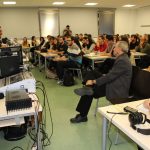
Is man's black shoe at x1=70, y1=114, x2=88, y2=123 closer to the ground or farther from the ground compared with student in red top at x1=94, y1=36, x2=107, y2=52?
closer to the ground

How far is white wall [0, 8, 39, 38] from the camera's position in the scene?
1009 centimetres

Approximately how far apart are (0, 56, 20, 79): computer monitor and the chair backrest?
1.57m

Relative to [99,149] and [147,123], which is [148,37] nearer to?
[99,149]

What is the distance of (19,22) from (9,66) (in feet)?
27.5

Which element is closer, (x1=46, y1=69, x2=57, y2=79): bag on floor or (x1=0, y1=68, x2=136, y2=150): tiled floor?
(x1=0, y1=68, x2=136, y2=150): tiled floor

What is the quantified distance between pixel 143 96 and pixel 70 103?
5.19ft

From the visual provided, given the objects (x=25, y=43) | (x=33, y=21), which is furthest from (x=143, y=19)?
(x=25, y=43)

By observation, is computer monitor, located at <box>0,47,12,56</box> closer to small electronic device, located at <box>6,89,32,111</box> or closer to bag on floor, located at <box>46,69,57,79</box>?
small electronic device, located at <box>6,89,32,111</box>

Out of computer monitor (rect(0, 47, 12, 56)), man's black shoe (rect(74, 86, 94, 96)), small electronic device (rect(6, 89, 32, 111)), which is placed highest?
computer monitor (rect(0, 47, 12, 56))

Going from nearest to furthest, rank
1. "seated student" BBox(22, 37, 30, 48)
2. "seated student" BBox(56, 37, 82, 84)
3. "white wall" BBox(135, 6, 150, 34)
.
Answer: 1. "seated student" BBox(56, 37, 82, 84)
2. "seated student" BBox(22, 37, 30, 48)
3. "white wall" BBox(135, 6, 150, 34)

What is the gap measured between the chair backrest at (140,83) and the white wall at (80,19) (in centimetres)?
869

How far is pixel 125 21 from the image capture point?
12.4 metres

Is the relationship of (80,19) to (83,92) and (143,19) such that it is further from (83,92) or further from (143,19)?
(83,92)

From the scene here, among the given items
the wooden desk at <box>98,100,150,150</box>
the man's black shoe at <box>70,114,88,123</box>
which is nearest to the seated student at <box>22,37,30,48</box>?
the man's black shoe at <box>70,114,88,123</box>
